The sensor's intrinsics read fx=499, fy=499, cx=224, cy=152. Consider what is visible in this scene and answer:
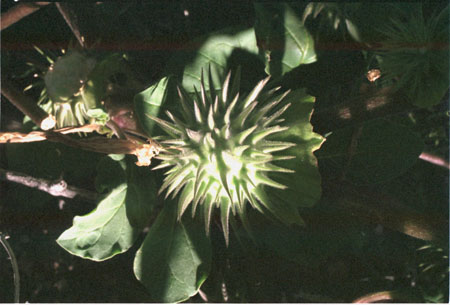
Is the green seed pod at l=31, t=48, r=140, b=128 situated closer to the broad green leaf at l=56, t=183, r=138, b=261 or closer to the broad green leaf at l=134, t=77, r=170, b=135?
the broad green leaf at l=134, t=77, r=170, b=135

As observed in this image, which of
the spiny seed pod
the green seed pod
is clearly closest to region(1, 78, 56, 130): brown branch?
the green seed pod

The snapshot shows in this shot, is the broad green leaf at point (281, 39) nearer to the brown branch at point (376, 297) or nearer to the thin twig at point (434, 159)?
the thin twig at point (434, 159)

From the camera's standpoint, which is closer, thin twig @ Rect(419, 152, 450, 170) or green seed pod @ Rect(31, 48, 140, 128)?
green seed pod @ Rect(31, 48, 140, 128)

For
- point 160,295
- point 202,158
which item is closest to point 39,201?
point 160,295

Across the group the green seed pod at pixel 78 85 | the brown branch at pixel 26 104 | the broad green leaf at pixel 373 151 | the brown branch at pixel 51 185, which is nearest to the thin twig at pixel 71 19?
the green seed pod at pixel 78 85

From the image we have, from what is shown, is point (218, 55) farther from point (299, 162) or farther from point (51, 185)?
point (51, 185)
